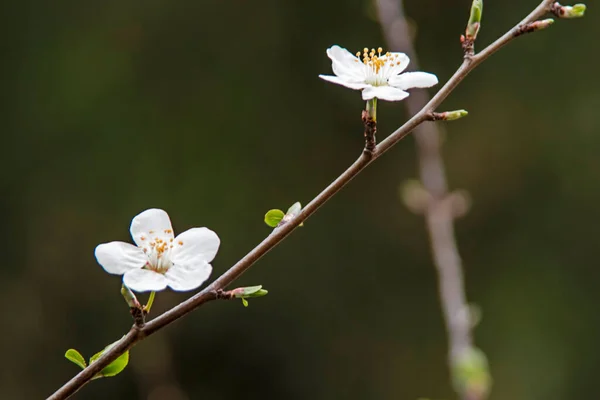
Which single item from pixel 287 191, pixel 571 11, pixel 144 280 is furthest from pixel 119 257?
pixel 287 191

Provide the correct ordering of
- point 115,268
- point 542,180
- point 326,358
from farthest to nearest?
point 542,180
point 326,358
point 115,268

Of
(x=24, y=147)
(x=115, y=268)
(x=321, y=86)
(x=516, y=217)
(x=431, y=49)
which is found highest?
(x=431, y=49)

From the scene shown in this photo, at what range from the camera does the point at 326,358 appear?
1.76 meters

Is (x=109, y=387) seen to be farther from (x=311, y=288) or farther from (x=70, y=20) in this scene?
(x=70, y=20)

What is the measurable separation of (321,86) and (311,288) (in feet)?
1.61

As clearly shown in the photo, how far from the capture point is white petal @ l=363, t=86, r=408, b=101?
394mm

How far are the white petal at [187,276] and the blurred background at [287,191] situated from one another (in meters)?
1.16

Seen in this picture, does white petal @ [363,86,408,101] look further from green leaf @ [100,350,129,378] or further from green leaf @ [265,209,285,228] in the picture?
green leaf @ [100,350,129,378]

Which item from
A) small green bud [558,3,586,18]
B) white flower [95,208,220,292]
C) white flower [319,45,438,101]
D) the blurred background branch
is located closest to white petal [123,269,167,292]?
white flower [95,208,220,292]

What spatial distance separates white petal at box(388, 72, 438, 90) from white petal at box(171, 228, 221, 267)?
14 centimetres

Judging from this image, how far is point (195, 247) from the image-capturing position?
39 centimetres

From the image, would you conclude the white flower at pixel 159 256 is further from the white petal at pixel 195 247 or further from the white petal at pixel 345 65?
the white petal at pixel 345 65

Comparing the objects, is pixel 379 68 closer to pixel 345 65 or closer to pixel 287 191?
pixel 345 65

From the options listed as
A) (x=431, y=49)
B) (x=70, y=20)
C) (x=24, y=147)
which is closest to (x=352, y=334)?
(x=431, y=49)
